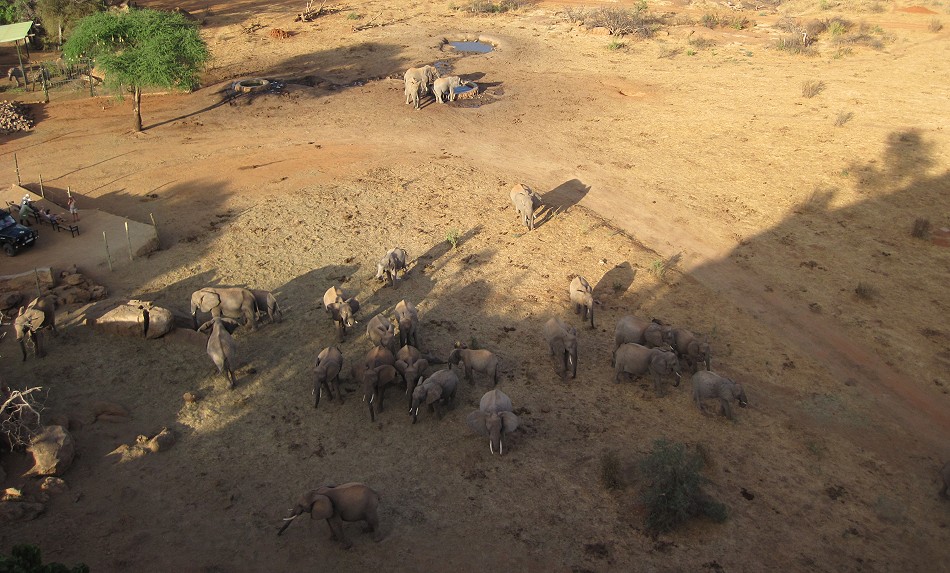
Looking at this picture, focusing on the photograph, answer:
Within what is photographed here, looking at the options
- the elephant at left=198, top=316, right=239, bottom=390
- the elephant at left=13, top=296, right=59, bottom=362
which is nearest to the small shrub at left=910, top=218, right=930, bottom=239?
the elephant at left=198, top=316, right=239, bottom=390

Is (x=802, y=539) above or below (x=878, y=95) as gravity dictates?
below

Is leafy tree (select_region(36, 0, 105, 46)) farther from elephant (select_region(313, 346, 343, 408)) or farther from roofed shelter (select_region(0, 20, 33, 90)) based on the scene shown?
elephant (select_region(313, 346, 343, 408))

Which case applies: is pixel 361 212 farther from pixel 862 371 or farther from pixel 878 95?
pixel 878 95

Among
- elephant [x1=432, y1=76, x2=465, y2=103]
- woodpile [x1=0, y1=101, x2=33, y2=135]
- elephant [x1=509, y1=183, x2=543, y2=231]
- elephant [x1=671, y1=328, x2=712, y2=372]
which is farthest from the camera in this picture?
elephant [x1=432, y1=76, x2=465, y2=103]

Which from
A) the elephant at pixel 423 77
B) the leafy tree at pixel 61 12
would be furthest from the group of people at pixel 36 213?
the leafy tree at pixel 61 12

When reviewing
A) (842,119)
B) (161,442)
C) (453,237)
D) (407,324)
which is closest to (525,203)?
(453,237)

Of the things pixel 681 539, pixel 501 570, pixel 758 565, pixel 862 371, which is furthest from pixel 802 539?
pixel 862 371

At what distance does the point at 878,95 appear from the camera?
109 feet

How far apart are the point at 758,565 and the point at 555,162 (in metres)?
19.2

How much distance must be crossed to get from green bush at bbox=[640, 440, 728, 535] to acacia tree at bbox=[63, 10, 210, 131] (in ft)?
86.9

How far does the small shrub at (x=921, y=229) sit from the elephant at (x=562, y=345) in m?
13.3

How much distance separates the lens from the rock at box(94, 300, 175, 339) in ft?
56.0

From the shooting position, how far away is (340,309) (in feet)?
57.2

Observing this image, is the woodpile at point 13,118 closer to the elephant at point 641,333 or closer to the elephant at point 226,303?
the elephant at point 226,303
